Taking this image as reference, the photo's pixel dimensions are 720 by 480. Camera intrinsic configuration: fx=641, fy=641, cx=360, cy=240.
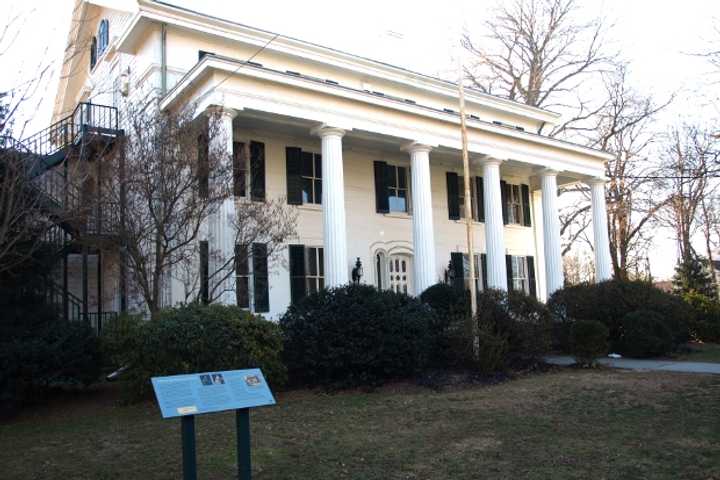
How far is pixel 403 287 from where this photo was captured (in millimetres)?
22984

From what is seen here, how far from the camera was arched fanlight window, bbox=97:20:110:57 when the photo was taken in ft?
72.8

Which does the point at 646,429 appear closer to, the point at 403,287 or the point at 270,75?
the point at 270,75

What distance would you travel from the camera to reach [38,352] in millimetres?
11203

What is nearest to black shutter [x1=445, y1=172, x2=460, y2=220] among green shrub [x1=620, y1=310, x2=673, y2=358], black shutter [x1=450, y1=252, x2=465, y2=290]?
black shutter [x1=450, y1=252, x2=465, y2=290]

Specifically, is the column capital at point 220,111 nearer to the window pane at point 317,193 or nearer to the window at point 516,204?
the window pane at point 317,193

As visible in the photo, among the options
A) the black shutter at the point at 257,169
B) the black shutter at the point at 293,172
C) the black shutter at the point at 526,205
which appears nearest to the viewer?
the black shutter at the point at 257,169

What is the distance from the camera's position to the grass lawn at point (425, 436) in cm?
687

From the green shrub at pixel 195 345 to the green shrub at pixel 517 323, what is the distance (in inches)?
174

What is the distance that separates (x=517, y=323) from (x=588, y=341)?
1614 millimetres

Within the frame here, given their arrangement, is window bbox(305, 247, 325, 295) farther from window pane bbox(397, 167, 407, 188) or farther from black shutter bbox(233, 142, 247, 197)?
black shutter bbox(233, 142, 247, 197)

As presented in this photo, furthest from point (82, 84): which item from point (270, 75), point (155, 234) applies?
point (155, 234)

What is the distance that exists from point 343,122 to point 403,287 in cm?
723

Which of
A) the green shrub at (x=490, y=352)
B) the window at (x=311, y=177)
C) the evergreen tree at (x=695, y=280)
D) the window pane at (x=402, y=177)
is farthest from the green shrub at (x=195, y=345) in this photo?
the evergreen tree at (x=695, y=280)

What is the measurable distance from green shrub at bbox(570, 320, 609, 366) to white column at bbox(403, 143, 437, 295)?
6.58 metres
